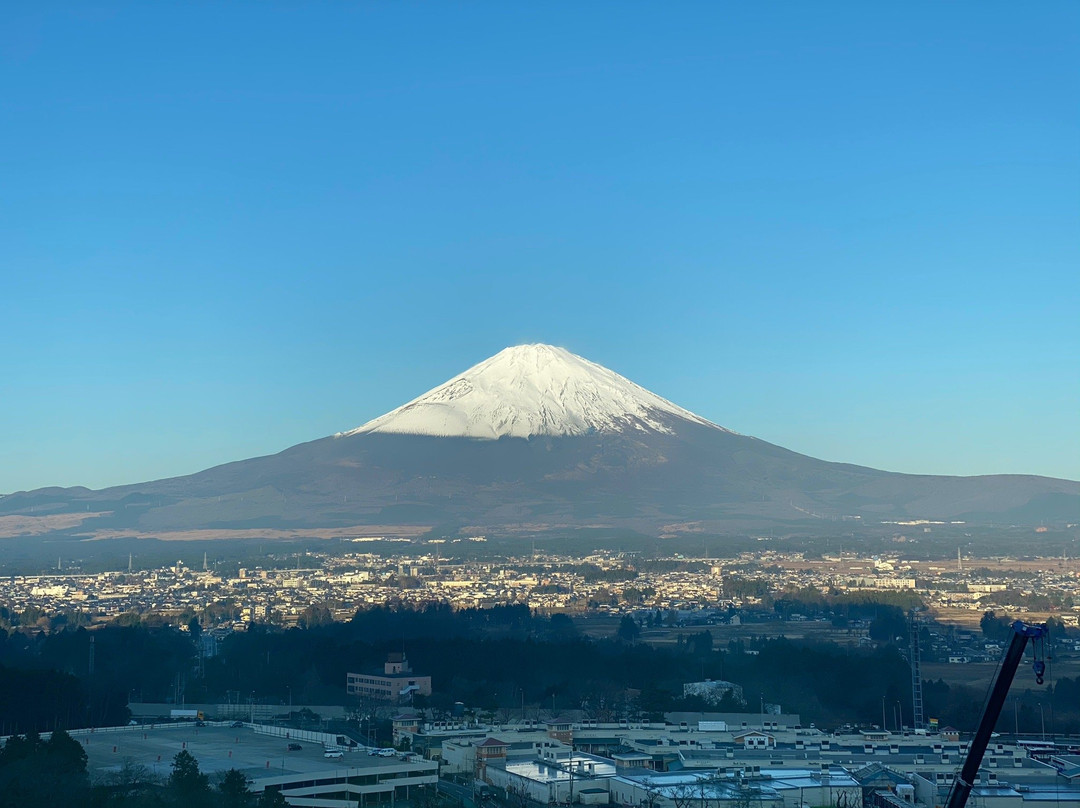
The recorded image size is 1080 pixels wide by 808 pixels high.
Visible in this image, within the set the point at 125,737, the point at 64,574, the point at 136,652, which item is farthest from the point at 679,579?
the point at 125,737

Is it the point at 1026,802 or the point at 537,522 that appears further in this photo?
the point at 537,522

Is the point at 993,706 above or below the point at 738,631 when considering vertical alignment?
above

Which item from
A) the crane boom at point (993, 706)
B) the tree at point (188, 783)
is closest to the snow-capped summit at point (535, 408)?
the tree at point (188, 783)

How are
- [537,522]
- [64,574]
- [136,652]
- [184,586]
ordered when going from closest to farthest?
[136,652]
[184,586]
[64,574]
[537,522]

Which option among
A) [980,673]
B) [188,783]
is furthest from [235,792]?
[980,673]

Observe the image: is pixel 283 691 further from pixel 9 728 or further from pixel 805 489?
pixel 805 489

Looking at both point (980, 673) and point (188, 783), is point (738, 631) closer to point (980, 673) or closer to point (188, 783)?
point (980, 673)

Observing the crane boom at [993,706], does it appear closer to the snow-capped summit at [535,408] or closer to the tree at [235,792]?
the tree at [235,792]
